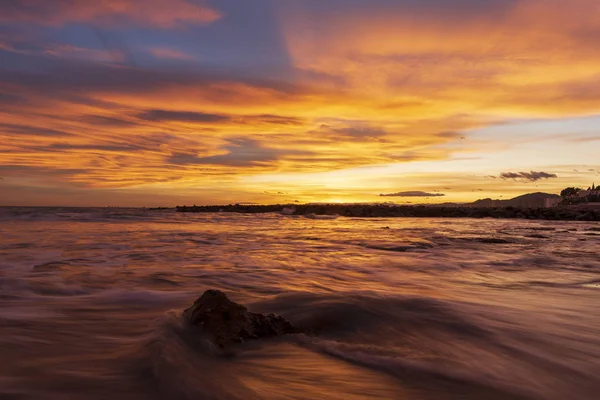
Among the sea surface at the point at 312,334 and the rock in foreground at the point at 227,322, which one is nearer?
the sea surface at the point at 312,334

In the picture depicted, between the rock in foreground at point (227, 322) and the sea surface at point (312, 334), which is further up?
the rock in foreground at point (227, 322)

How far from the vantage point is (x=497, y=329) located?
465 cm

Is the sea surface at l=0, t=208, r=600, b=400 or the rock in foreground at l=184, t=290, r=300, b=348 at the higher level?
the rock in foreground at l=184, t=290, r=300, b=348

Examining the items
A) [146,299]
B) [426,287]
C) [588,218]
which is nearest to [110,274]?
[146,299]

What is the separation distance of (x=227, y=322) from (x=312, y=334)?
841 mm

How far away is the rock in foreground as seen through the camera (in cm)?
382

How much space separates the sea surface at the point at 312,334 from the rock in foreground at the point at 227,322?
5.1 inches

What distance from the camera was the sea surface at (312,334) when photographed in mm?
3043

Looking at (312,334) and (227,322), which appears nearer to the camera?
(227,322)

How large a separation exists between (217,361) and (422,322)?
93.9 inches

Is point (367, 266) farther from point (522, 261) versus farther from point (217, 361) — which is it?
point (217, 361)

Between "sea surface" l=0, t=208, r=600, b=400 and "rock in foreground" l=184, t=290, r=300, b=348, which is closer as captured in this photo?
"sea surface" l=0, t=208, r=600, b=400

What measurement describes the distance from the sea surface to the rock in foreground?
0.43 feet

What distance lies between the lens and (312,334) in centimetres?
419
